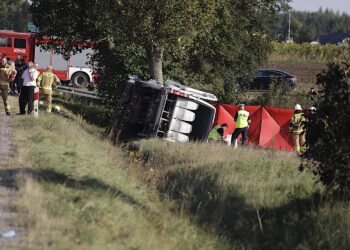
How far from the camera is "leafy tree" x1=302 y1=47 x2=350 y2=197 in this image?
27.7ft

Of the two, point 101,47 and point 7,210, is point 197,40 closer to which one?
point 101,47

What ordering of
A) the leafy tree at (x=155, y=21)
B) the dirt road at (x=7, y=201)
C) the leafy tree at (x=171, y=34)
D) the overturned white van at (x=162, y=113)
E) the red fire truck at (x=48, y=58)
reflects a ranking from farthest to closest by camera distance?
1. the red fire truck at (x=48, y=58)
2. the leafy tree at (x=171, y=34)
3. the leafy tree at (x=155, y=21)
4. the overturned white van at (x=162, y=113)
5. the dirt road at (x=7, y=201)

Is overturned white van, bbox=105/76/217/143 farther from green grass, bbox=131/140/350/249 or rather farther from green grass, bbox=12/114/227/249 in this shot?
green grass, bbox=12/114/227/249

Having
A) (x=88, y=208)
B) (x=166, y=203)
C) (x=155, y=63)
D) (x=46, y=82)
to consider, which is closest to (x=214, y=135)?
(x=155, y=63)

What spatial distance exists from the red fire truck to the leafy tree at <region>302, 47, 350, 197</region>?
2930 centimetres

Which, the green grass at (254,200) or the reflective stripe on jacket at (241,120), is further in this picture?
the reflective stripe on jacket at (241,120)

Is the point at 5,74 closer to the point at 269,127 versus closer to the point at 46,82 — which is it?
the point at 46,82

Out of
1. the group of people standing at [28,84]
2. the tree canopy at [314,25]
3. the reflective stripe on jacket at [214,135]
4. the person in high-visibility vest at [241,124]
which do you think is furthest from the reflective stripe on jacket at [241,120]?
the tree canopy at [314,25]

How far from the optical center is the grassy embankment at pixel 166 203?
6.80 metres

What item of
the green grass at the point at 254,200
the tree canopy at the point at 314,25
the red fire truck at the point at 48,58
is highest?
the tree canopy at the point at 314,25

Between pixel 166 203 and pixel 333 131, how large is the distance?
9.08 feet

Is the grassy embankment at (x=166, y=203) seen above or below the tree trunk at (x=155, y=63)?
below

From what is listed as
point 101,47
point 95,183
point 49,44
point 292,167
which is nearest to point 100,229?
point 95,183

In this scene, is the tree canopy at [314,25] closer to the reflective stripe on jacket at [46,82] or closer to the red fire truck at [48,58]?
the red fire truck at [48,58]
